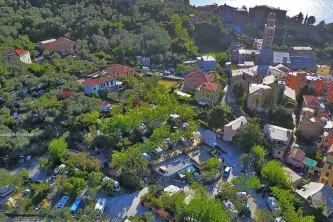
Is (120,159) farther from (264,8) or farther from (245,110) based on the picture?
(264,8)

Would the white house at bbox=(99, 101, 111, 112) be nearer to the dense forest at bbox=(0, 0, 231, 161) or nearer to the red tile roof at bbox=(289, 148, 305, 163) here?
the dense forest at bbox=(0, 0, 231, 161)

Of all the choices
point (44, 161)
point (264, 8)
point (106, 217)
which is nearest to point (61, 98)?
point (44, 161)

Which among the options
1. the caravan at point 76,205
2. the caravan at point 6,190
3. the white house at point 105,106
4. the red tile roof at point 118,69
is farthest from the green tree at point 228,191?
the red tile roof at point 118,69

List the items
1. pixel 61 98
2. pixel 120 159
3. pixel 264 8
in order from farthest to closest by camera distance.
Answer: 1. pixel 264 8
2. pixel 61 98
3. pixel 120 159

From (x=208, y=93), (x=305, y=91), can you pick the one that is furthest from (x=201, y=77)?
(x=305, y=91)

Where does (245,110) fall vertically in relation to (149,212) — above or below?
above

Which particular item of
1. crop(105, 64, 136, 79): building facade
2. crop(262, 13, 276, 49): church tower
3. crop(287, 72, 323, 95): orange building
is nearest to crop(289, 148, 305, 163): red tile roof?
crop(287, 72, 323, 95): orange building

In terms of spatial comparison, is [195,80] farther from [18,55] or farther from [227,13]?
[227,13]
